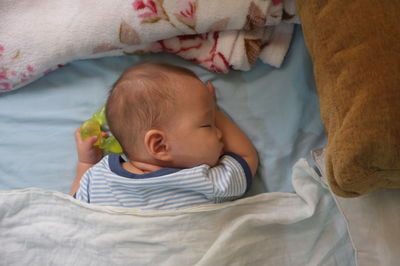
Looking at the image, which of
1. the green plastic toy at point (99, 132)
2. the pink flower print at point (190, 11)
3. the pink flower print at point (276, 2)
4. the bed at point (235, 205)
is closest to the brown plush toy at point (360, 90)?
the bed at point (235, 205)

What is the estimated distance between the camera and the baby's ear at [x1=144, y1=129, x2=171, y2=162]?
2.86 feet

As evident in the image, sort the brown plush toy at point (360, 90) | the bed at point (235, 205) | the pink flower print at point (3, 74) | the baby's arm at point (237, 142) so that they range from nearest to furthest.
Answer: the brown plush toy at point (360, 90)
the bed at point (235, 205)
the baby's arm at point (237, 142)
the pink flower print at point (3, 74)

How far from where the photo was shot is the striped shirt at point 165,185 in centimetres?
87

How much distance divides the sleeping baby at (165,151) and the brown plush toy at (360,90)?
0.26 meters

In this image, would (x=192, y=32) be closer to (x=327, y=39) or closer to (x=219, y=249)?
(x=327, y=39)

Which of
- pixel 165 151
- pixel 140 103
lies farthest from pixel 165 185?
pixel 140 103

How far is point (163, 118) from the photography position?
876mm

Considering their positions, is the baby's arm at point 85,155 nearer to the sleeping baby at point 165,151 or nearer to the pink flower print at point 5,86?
the sleeping baby at point 165,151

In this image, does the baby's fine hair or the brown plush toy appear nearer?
the brown plush toy

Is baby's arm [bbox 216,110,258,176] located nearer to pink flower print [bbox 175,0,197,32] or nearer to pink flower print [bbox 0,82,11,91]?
pink flower print [bbox 175,0,197,32]

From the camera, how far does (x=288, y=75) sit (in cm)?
102

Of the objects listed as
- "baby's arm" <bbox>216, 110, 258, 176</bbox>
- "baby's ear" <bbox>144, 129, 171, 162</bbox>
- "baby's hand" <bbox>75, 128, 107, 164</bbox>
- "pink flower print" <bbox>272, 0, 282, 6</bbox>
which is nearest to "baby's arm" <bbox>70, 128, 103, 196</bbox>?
"baby's hand" <bbox>75, 128, 107, 164</bbox>

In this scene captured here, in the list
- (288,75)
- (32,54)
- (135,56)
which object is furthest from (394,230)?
(32,54)

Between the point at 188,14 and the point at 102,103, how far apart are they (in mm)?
327
